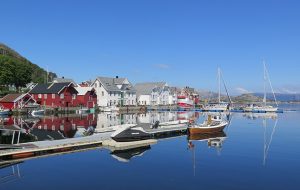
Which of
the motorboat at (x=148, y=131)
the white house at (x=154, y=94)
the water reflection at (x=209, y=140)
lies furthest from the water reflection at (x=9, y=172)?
the white house at (x=154, y=94)

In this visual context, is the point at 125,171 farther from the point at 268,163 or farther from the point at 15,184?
the point at 268,163

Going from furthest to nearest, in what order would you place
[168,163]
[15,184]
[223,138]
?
1. [223,138]
2. [168,163]
3. [15,184]

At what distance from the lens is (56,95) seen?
86688 mm

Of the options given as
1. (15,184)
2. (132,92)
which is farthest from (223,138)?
(132,92)

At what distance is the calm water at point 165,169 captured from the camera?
19906 mm

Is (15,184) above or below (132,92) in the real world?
below

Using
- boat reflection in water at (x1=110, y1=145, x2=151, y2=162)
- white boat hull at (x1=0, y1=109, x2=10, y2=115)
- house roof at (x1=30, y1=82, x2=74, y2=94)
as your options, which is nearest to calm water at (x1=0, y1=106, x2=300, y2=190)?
boat reflection in water at (x1=110, y1=145, x2=151, y2=162)

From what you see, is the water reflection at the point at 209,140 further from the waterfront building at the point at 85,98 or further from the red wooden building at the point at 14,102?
the waterfront building at the point at 85,98

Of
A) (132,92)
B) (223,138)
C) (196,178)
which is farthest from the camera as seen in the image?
(132,92)

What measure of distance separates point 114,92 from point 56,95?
23.6 metres

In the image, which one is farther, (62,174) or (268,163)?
(268,163)

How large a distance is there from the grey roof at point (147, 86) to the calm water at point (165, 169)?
89806 millimetres

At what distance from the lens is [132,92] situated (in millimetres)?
114938

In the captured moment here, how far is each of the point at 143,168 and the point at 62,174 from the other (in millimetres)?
5418
